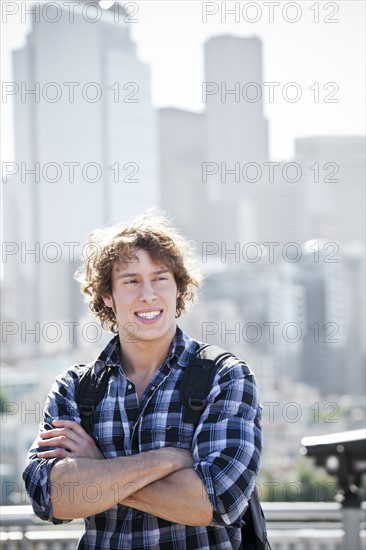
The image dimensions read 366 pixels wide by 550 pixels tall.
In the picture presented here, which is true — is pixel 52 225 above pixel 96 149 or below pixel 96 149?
below

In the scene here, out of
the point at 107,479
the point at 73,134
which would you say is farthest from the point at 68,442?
the point at 73,134

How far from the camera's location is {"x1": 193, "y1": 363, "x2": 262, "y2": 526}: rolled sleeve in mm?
1623

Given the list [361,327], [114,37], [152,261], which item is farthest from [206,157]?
[152,261]

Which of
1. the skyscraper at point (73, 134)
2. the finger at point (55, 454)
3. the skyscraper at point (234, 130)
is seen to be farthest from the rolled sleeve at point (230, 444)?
the skyscraper at point (234, 130)

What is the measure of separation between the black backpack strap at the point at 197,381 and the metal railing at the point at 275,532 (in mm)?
1734

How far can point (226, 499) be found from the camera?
1.61m

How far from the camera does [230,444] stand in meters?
1.66

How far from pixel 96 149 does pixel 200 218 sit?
1315cm

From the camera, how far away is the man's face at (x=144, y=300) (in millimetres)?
1770

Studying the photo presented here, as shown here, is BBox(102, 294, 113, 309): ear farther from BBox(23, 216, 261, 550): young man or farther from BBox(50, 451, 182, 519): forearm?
BBox(50, 451, 182, 519): forearm

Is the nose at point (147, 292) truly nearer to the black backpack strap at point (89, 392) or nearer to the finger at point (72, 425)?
the black backpack strap at point (89, 392)

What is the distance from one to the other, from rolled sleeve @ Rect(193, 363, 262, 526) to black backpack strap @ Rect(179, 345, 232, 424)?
16 mm

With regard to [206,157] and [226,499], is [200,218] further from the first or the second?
[226,499]

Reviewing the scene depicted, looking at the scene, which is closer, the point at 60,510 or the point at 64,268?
the point at 60,510
